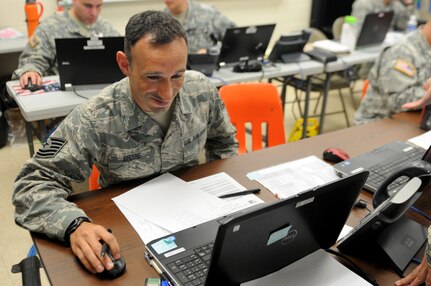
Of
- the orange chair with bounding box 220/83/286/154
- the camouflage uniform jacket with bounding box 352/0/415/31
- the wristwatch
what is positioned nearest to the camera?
the wristwatch

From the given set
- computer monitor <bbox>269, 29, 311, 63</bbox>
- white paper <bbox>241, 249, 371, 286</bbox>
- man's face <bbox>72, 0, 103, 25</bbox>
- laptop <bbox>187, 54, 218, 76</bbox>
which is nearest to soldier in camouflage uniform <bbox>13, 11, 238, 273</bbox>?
white paper <bbox>241, 249, 371, 286</bbox>

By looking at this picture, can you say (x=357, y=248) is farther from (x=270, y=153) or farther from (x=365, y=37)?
(x=365, y=37)

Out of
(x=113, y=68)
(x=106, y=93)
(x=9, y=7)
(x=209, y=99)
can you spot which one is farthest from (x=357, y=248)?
(x=9, y=7)

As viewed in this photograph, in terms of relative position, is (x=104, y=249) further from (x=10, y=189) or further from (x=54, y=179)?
(x=10, y=189)

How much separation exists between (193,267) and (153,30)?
0.68m

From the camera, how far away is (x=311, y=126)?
11.6ft

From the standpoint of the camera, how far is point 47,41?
2.84m

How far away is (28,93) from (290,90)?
3.07m

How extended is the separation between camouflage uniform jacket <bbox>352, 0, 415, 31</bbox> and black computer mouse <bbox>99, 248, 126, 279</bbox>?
3.82 meters

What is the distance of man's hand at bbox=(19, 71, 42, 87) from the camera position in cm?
253

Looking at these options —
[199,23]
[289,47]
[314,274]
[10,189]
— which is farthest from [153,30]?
[199,23]

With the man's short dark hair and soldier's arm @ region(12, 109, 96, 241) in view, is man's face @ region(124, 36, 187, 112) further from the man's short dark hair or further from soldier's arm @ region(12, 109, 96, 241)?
soldier's arm @ region(12, 109, 96, 241)

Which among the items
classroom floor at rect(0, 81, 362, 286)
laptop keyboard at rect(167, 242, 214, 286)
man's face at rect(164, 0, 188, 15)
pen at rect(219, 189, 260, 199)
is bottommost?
classroom floor at rect(0, 81, 362, 286)

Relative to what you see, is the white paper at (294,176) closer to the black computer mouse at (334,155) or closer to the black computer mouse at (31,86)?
the black computer mouse at (334,155)
